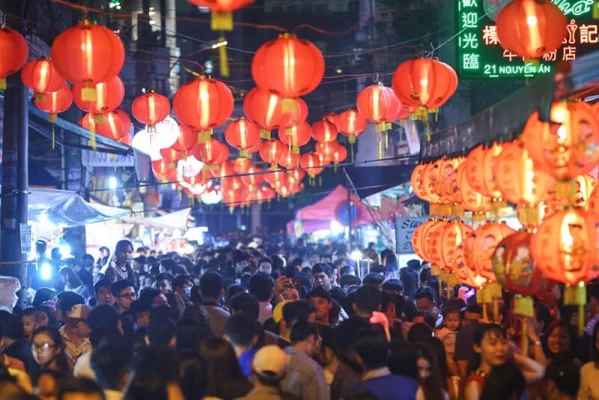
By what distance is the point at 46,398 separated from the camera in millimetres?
5730

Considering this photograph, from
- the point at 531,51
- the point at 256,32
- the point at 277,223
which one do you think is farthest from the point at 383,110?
the point at 277,223

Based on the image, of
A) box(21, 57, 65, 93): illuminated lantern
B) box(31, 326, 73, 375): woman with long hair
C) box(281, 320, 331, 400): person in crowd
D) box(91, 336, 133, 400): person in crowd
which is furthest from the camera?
box(21, 57, 65, 93): illuminated lantern

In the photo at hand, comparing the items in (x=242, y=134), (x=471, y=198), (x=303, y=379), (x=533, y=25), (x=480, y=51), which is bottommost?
(x=303, y=379)

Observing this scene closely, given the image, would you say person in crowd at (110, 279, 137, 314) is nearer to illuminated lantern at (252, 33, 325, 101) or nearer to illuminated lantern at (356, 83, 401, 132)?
illuminated lantern at (252, 33, 325, 101)

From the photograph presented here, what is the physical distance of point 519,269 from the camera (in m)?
6.86

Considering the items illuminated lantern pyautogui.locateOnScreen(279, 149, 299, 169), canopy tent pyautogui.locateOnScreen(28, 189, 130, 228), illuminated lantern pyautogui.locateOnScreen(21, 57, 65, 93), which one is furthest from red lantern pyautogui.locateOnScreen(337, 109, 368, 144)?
illuminated lantern pyautogui.locateOnScreen(21, 57, 65, 93)

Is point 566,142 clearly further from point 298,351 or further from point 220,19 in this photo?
point 220,19

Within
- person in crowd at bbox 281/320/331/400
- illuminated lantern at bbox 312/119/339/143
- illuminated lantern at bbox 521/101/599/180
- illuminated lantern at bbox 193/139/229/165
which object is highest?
illuminated lantern at bbox 312/119/339/143

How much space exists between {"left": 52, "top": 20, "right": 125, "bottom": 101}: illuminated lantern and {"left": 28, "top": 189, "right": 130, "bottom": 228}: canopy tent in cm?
617

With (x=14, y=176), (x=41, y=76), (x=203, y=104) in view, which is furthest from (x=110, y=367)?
(x=14, y=176)

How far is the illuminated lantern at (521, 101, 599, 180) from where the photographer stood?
630cm

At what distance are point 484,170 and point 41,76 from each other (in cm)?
654

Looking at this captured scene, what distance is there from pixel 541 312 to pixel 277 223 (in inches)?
2228

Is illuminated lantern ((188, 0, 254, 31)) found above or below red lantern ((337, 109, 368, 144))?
below
